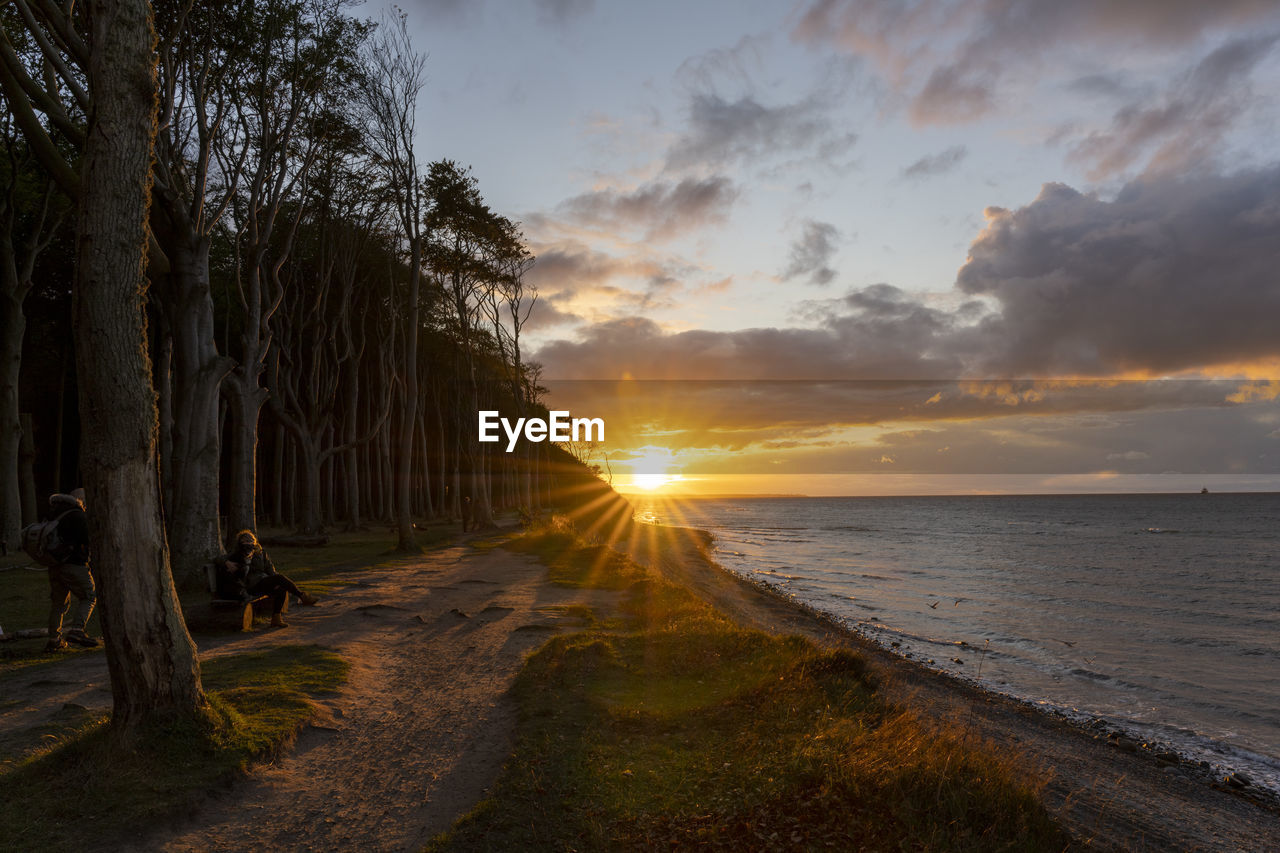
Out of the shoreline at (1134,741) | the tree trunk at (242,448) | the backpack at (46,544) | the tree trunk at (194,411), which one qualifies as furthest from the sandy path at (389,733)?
the shoreline at (1134,741)

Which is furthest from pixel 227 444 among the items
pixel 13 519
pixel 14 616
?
pixel 14 616

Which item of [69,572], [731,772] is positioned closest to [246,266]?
[69,572]

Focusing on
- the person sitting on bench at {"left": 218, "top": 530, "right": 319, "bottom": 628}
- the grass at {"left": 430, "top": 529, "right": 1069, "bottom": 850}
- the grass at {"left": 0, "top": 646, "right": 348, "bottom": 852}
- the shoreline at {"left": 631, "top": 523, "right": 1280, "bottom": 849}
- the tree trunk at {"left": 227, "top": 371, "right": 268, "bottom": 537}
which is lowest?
the shoreline at {"left": 631, "top": 523, "right": 1280, "bottom": 849}

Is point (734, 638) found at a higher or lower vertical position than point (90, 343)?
lower

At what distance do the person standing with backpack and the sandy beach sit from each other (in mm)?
956

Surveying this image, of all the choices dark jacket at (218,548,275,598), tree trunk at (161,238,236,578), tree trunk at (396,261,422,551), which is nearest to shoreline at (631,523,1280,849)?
dark jacket at (218,548,275,598)

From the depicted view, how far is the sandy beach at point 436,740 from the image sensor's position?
18.6 ft

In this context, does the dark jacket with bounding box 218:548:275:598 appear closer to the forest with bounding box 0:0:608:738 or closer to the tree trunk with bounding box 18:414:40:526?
the forest with bounding box 0:0:608:738

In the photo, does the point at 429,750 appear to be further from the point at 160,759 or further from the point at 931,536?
the point at 931,536

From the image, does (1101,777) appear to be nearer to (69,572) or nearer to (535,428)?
(69,572)

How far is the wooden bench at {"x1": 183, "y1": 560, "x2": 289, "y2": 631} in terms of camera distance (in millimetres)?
11156

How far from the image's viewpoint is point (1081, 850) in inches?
259

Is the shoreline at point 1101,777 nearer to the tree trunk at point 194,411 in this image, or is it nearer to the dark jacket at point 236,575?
the dark jacket at point 236,575

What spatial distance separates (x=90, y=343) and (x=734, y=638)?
33.3ft
